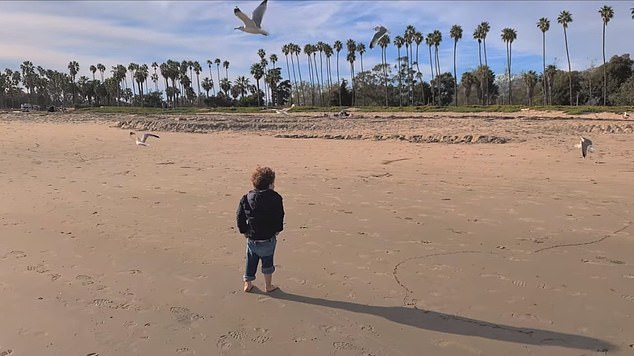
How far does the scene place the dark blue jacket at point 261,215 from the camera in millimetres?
5008

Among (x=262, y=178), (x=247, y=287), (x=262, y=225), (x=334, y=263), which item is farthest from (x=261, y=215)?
(x=334, y=263)

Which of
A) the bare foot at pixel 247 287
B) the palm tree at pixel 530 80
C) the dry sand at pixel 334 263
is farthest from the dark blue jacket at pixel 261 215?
the palm tree at pixel 530 80

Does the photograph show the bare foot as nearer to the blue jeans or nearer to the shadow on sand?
the blue jeans

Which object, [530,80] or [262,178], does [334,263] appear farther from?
[530,80]

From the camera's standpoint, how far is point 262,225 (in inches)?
197

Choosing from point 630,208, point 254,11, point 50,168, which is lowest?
point 630,208

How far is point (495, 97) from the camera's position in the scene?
91.9 meters

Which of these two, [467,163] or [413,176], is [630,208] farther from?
[467,163]

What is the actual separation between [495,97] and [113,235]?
92.2 meters

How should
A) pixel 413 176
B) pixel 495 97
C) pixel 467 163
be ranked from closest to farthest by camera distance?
pixel 413 176 → pixel 467 163 → pixel 495 97

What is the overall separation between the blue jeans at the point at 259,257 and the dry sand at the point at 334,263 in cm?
26

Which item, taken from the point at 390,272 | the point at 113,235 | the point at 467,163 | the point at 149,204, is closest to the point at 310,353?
the point at 390,272

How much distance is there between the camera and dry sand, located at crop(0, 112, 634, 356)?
13.2ft

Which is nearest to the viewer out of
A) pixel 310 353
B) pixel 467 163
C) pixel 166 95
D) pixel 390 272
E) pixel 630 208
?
pixel 310 353
